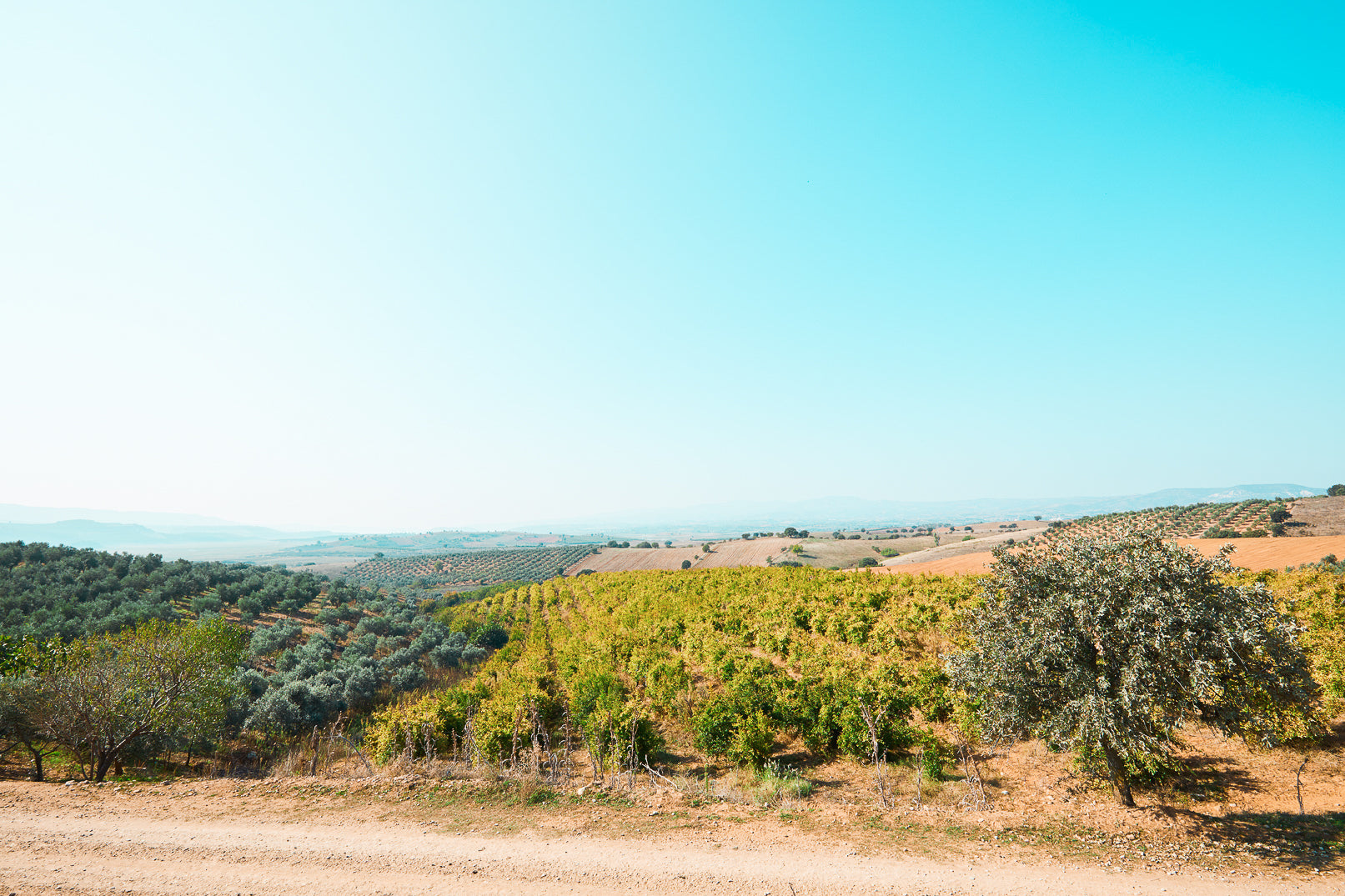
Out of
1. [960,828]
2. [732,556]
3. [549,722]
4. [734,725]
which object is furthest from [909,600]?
[732,556]

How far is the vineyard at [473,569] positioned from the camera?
13700 centimetres

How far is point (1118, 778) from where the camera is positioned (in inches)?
520

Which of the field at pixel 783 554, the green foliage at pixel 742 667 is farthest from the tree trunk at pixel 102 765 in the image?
the field at pixel 783 554

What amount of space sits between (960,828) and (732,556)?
110m

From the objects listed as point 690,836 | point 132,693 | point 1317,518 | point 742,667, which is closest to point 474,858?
point 690,836

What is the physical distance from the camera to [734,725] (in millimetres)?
18266

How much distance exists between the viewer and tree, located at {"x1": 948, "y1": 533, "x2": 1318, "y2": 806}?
10633 mm

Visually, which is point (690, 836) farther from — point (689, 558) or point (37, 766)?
point (689, 558)

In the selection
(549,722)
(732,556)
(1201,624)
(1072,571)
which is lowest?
(732,556)

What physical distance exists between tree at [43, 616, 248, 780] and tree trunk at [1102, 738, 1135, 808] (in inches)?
1206

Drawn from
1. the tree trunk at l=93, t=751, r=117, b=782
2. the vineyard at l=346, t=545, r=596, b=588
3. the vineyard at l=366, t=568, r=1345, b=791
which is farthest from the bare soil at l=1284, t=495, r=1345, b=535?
the vineyard at l=346, t=545, r=596, b=588

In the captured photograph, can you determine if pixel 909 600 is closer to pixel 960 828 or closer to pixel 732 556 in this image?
pixel 960 828

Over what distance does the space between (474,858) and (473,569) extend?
16607cm

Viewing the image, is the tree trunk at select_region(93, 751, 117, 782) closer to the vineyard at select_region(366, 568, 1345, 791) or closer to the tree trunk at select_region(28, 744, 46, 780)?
the tree trunk at select_region(28, 744, 46, 780)
